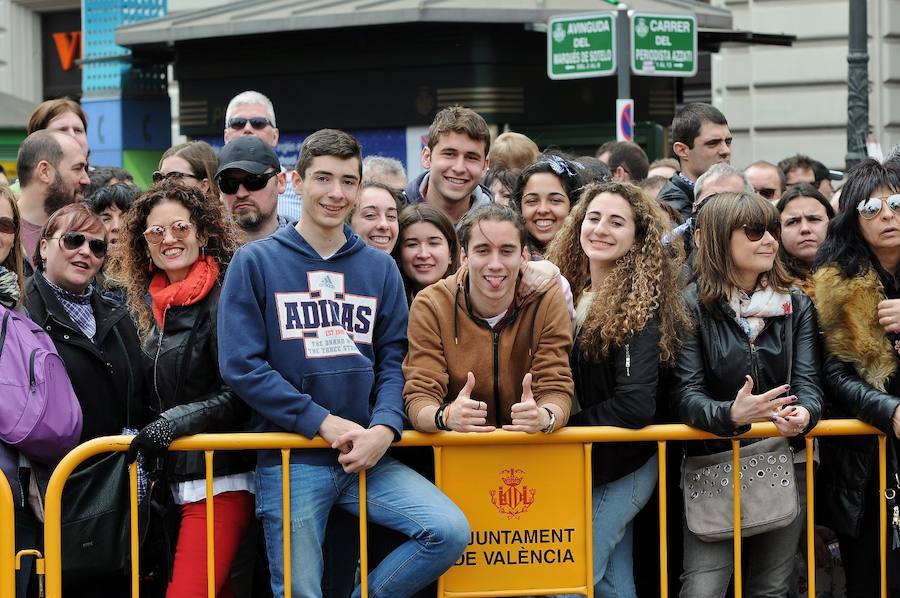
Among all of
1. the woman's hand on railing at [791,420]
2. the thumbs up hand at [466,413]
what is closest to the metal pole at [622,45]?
the woman's hand on railing at [791,420]

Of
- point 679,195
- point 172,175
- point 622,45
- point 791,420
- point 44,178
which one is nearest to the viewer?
point 791,420

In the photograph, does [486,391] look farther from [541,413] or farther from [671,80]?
[671,80]

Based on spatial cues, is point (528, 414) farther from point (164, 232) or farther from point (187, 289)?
point (164, 232)

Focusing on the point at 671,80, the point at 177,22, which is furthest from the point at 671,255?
the point at 177,22

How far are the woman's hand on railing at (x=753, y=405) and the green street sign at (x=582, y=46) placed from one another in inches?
260

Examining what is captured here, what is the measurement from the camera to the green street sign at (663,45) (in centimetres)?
1107

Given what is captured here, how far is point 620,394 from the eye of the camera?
16.2ft

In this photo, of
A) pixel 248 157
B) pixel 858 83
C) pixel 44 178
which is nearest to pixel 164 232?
pixel 248 157

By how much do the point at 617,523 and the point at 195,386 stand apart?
169 cm

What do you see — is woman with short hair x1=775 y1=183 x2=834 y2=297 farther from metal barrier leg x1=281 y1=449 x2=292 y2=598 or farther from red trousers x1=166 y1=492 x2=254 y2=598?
red trousers x1=166 y1=492 x2=254 y2=598

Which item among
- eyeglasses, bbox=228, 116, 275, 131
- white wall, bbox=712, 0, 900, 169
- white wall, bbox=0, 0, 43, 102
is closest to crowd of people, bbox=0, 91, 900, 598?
eyeglasses, bbox=228, 116, 275, 131

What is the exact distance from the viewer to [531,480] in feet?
16.2

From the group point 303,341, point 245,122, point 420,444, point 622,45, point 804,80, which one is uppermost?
point 804,80

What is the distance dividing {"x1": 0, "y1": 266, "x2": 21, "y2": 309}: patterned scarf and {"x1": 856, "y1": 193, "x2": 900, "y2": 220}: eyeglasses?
132 inches
